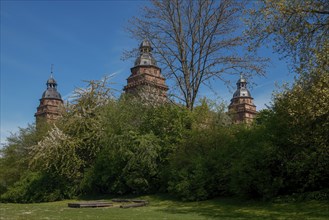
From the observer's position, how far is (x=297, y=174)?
49.8 feet

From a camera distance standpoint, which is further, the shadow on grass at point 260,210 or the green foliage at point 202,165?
the green foliage at point 202,165

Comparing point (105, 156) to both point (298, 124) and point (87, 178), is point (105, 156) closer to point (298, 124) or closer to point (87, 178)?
point (87, 178)

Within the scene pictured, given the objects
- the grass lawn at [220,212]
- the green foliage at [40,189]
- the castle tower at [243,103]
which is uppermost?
A: the castle tower at [243,103]

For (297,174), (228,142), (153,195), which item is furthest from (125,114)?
(297,174)

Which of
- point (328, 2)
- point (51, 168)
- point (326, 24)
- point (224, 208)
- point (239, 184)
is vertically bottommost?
point (224, 208)

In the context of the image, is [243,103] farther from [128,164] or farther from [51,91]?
[128,164]

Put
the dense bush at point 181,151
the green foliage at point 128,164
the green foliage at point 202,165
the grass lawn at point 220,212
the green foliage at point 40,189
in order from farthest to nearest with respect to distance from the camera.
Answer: the green foliage at point 40,189 < the green foliage at point 128,164 < the green foliage at point 202,165 < the dense bush at point 181,151 < the grass lawn at point 220,212

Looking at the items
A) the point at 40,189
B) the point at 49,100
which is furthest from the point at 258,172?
the point at 49,100

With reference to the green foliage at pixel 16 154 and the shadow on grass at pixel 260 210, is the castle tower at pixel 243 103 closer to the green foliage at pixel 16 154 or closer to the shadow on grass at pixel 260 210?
the green foliage at pixel 16 154

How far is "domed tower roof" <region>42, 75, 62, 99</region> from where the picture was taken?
3734 inches

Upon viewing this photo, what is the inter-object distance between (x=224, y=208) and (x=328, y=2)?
864 cm

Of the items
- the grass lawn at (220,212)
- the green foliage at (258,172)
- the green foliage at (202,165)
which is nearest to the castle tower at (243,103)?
the green foliage at (202,165)

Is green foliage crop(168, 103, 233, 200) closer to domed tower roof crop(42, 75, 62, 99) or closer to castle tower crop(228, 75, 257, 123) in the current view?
castle tower crop(228, 75, 257, 123)

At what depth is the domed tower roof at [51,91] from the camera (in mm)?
94838
